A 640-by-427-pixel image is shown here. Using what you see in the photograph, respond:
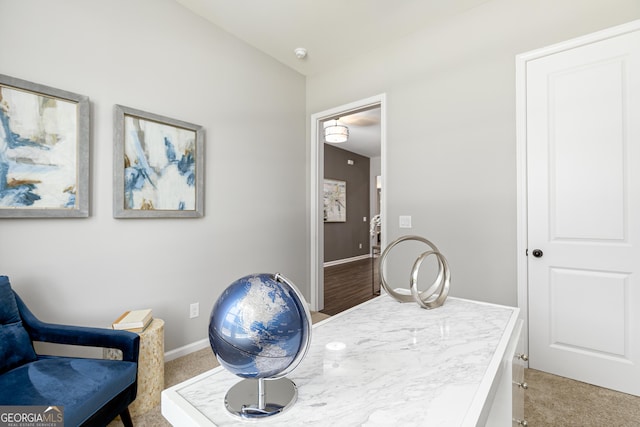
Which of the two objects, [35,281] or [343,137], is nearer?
[35,281]

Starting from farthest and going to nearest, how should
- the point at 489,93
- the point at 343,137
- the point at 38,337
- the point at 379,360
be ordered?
the point at 343,137
the point at 489,93
the point at 38,337
the point at 379,360

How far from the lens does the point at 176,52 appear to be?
7.75 feet

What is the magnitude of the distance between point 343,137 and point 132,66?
3.21m

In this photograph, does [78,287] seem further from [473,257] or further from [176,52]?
[473,257]

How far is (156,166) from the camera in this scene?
87.8 inches

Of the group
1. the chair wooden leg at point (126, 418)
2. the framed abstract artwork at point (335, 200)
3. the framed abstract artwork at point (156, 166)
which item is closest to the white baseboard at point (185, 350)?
the chair wooden leg at point (126, 418)

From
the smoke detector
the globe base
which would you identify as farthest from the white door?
the globe base

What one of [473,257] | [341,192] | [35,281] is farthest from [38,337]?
[341,192]

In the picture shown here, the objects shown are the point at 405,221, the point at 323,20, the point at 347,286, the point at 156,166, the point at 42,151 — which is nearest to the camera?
the point at 42,151

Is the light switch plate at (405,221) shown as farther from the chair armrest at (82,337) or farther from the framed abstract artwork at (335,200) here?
the framed abstract artwork at (335,200)

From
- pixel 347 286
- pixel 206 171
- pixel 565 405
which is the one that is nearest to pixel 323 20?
pixel 206 171

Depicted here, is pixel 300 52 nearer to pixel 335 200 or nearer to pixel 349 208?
pixel 335 200

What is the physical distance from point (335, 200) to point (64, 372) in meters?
5.77

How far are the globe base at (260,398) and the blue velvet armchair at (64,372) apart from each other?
87 cm
